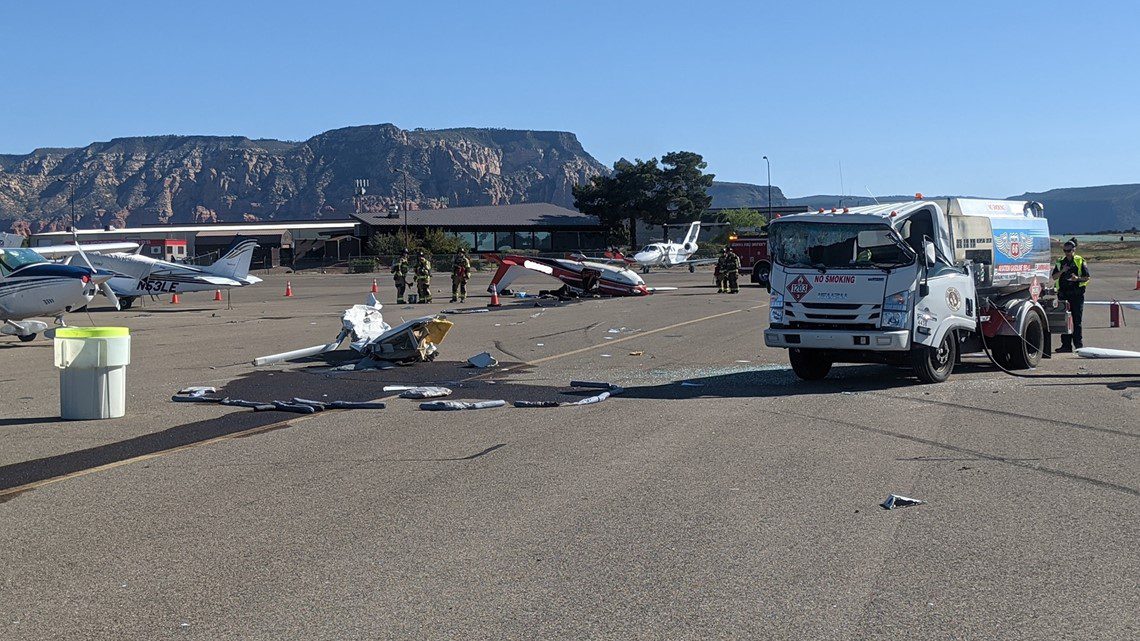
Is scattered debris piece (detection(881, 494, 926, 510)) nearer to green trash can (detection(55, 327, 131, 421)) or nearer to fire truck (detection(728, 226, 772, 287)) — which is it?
green trash can (detection(55, 327, 131, 421))

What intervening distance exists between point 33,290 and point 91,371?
34.7ft

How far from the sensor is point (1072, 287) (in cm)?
1897

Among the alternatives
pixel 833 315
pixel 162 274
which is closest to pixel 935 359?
pixel 833 315

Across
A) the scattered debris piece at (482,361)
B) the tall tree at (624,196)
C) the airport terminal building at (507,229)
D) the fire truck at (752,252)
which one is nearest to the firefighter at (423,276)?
the scattered debris piece at (482,361)

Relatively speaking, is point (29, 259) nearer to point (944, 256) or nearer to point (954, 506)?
point (944, 256)

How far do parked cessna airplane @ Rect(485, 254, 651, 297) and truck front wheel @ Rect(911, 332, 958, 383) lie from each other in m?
20.3

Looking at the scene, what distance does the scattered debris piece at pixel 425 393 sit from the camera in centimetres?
1363

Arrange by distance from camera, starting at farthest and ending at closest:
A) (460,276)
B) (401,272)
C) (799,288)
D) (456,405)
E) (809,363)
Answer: (401,272), (460,276), (809,363), (799,288), (456,405)

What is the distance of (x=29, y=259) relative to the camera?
21828mm

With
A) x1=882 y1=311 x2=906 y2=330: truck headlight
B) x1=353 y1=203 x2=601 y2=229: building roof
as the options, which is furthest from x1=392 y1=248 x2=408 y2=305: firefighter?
x1=353 y1=203 x2=601 y2=229: building roof

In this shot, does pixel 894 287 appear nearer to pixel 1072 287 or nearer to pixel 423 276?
pixel 1072 287

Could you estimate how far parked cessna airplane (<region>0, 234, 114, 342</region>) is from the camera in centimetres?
2108

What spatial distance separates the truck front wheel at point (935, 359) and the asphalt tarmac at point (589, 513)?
0.71ft

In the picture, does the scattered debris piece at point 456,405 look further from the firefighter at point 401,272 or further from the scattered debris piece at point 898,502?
the firefighter at point 401,272
